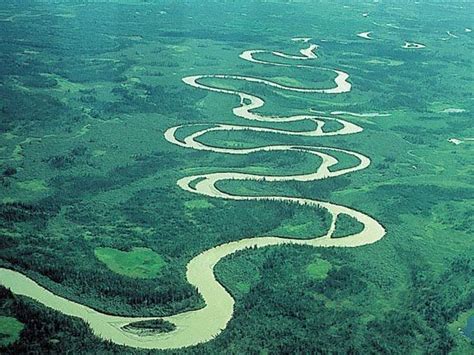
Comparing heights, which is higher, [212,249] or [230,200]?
[212,249]

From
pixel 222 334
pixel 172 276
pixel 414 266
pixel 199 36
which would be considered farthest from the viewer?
pixel 199 36

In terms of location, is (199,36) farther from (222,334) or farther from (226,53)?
(222,334)

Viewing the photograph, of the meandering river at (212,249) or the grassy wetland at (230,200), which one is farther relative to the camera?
the grassy wetland at (230,200)

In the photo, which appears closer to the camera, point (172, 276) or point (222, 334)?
point (222, 334)

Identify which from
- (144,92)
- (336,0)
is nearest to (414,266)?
(144,92)

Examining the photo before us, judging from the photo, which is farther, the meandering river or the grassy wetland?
the grassy wetland

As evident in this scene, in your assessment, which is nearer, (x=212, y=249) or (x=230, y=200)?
(x=212, y=249)

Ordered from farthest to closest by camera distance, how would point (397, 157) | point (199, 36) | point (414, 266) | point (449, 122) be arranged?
point (199, 36)
point (449, 122)
point (397, 157)
point (414, 266)
